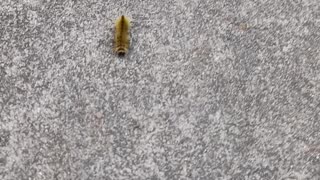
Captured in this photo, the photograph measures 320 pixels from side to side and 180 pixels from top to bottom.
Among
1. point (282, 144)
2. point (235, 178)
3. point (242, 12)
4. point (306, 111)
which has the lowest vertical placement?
point (235, 178)

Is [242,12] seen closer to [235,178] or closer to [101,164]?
[235,178]

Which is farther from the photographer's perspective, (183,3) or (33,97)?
(183,3)

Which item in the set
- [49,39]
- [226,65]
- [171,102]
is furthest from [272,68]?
[49,39]

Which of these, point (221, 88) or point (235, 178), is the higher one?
point (221, 88)
